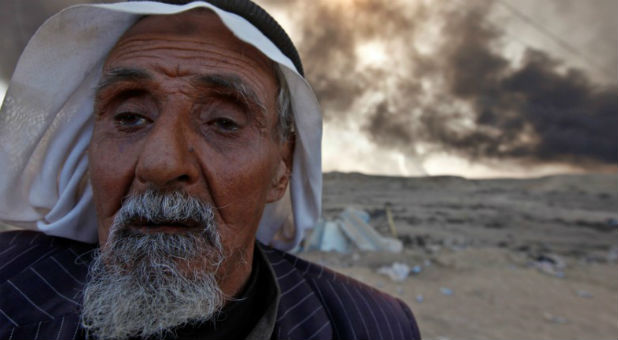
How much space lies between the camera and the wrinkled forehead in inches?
63.3

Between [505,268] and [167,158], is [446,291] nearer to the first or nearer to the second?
[505,268]

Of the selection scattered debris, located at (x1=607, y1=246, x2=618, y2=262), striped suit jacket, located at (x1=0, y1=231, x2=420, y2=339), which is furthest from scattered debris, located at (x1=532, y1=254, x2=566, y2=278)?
striped suit jacket, located at (x1=0, y1=231, x2=420, y2=339)

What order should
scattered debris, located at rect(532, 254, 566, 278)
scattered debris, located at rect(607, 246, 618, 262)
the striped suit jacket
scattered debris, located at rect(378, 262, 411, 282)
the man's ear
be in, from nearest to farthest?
1. the striped suit jacket
2. the man's ear
3. scattered debris, located at rect(378, 262, 411, 282)
4. scattered debris, located at rect(532, 254, 566, 278)
5. scattered debris, located at rect(607, 246, 618, 262)

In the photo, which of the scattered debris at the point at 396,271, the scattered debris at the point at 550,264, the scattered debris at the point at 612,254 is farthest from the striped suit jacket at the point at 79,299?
the scattered debris at the point at 612,254

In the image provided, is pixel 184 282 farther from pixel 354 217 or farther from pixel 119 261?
pixel 354 217

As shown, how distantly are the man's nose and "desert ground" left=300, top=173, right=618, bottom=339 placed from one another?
4193 mm

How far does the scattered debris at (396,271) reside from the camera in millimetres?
6594

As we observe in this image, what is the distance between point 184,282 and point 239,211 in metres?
0.36

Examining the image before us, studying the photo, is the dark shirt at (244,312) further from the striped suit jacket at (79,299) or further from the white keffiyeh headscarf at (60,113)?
the white keffiyeh headscarf at (60,113)

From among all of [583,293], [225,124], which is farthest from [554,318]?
[225,124]

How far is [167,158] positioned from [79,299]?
0.80 meters

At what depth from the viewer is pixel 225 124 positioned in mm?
1617

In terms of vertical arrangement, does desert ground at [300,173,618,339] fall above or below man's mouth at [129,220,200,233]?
below

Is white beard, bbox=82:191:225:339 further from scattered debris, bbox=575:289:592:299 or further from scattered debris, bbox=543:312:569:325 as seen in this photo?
scattered debris, bbox=575:289:592:299
